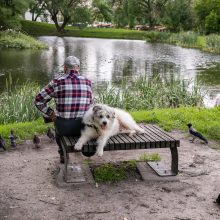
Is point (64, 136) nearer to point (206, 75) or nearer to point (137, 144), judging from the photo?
point (137, 144)

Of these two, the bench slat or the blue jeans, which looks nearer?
the bench slat

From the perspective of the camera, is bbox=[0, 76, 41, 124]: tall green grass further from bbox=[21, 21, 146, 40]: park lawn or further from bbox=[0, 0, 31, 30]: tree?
bbox=[21, 21, 146, 40]: park lawn

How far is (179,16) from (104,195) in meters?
56.8

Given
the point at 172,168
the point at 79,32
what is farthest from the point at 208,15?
the point at 172,168

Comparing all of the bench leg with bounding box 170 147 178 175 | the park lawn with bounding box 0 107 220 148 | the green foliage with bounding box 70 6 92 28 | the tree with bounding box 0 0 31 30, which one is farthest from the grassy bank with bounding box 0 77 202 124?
the green foliage with bounding box 70 6 92 28

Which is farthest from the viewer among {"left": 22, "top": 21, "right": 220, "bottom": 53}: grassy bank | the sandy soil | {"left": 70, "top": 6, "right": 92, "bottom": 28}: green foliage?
{"left": 70, "top": 6, "right": 92, "bottom": 28}: green foliage

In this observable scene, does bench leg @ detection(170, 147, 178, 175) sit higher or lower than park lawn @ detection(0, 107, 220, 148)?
higher

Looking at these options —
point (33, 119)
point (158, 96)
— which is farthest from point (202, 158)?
point (158, 96)

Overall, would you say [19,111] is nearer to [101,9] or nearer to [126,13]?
[101,9]

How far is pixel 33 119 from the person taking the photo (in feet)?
29.4

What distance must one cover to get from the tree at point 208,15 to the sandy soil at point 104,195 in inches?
1770

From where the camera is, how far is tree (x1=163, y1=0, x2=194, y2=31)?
2302 inches

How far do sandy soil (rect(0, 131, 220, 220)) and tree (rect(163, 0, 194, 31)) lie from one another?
5405 cm

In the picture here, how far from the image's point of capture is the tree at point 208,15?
48812mm
